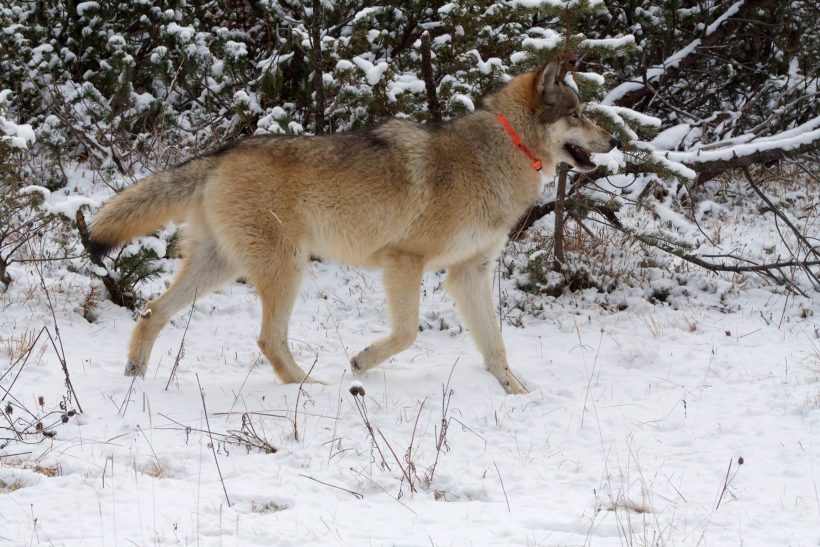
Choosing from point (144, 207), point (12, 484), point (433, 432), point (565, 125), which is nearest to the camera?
point (12, 484)

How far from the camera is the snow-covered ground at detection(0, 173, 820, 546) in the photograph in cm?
324

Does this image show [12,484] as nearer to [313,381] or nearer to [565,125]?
[313,381]

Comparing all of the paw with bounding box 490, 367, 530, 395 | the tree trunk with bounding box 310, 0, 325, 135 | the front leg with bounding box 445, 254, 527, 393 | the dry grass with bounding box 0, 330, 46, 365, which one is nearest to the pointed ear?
the front leg with bounding box 445, 254, 527, 393

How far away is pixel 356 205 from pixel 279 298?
83 centimetres

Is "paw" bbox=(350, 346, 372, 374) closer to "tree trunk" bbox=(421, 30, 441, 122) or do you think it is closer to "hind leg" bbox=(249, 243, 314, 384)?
"hind leg" bbox=(249, 243, 314, 384)

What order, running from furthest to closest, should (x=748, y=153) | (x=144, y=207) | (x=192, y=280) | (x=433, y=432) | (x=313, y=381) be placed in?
(x=748, y=153), (x=192, y=280), (x=313, y=381), (x=144, y=207), (x=433, y=432)

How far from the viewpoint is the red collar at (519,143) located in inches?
A: 224

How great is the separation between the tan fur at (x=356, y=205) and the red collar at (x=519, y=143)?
0.04 metres

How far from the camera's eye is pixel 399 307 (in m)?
5.54

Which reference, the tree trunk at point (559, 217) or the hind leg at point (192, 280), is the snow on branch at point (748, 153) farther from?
the hind leg at point (192, 280)

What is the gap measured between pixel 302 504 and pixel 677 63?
8.58 meters

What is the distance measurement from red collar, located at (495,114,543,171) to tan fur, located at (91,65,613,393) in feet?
0.14

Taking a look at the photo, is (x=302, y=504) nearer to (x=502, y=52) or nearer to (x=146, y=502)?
(x=146, y=502)

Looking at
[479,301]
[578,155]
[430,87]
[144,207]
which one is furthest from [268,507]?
[430,87]
